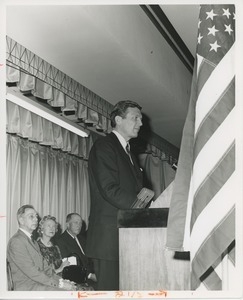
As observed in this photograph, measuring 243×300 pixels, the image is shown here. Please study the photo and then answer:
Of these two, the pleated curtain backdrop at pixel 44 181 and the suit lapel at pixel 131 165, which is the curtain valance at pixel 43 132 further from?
the suit lapel at pixel 131 165

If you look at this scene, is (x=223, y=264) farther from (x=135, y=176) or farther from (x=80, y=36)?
(x=80, y=36)

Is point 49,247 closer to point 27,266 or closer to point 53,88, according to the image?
point 27,266

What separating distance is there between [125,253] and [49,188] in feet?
15.1

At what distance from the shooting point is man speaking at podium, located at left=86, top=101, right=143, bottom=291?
245 centimetres

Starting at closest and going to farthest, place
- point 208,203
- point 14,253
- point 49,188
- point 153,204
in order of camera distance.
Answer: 1. point 208,203
2. point 153,204
3. point 14,253
4. point 49,188

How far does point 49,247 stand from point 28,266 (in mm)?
1468

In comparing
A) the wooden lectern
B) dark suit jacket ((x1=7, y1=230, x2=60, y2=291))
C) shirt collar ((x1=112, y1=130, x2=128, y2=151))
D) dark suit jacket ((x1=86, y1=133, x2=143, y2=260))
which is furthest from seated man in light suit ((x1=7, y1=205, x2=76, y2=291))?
the wooden lectern

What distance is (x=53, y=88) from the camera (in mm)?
4621

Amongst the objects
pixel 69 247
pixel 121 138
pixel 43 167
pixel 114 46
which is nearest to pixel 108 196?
pixel 121 138

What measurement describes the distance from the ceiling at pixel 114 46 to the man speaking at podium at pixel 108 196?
0.98m

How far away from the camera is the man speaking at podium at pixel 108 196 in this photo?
2453 millimetres

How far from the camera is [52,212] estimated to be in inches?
261

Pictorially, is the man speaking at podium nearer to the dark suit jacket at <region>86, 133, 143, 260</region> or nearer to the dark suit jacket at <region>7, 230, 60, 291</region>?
the dark suit jacket at <region>86, 133, 143, 260</region>

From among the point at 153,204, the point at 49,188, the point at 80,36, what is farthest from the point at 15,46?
the point at 49,188
